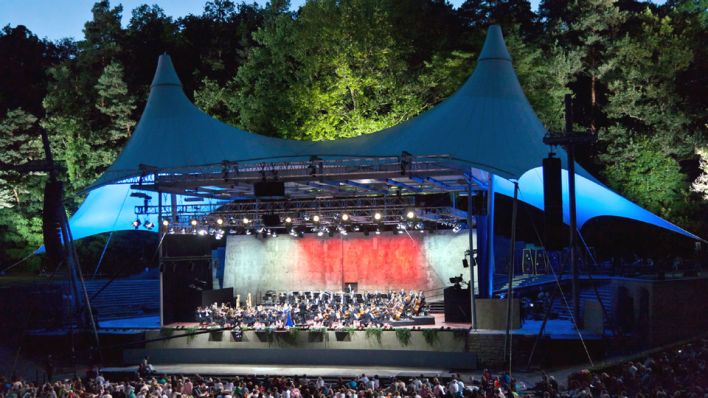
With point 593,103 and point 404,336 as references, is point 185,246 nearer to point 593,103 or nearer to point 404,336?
point 404,336

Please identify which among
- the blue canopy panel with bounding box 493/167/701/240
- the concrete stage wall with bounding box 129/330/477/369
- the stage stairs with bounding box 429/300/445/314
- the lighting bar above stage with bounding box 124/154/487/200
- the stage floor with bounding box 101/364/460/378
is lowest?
the stage floor with bounding box 101/364/460/378

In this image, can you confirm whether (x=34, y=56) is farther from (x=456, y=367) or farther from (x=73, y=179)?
(x=456, y=367)

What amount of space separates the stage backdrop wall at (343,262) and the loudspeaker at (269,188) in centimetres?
715

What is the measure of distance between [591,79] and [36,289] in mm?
24488

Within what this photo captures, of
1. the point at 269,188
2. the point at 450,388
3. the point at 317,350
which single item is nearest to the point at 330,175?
the point at 269,188

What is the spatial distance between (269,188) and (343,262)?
300 inches

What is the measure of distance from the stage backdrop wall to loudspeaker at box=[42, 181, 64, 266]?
1115 cm

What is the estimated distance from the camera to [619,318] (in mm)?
20234

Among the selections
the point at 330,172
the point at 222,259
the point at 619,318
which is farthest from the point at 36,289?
the point at 619,318

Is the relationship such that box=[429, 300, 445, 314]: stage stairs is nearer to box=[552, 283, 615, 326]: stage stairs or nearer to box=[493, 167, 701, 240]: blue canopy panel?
box=[552, 283, 615, 326]: stage stairs

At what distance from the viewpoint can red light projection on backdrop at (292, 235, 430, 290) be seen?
25.5m

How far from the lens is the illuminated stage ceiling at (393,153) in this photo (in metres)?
17.8

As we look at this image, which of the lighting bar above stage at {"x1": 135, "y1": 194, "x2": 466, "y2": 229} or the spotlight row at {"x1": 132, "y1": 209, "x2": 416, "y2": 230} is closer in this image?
the lighting bar above stage at {"x1": 135, "y1": 194, "x2": 466, "y2": 229}

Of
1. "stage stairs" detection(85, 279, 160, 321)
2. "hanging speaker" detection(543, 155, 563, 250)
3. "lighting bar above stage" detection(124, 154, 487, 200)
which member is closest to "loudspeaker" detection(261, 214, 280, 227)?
"lighting bar above stage" detection(124, 154, 487, 200)
